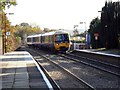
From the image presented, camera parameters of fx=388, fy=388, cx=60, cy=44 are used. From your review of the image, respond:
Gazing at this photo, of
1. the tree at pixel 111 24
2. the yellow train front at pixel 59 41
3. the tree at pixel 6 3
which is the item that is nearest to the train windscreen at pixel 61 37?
the yellow train front at pixel 59 41

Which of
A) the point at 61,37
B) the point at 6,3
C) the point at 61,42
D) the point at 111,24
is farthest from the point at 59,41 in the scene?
the point at 6,3

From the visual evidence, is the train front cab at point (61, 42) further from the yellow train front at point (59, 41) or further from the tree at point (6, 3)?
the tree at point (6, 3)

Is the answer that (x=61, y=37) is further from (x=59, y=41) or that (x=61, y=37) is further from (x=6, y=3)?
(x=6, y=3)

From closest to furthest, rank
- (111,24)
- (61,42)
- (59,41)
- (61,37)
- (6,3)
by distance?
(6,3), (59,41), (61,42), (61,37), (111,24)

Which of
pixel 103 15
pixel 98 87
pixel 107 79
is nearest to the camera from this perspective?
pixel 98 87

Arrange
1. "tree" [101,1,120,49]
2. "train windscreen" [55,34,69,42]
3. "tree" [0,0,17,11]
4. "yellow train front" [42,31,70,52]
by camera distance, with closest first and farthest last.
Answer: "tree" [0,0,17,11], "yellow train front" [42,31,70,52], "train windscreen" [55,34,69,42], "tree" [101,1,120,49]

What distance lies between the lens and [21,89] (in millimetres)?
14273

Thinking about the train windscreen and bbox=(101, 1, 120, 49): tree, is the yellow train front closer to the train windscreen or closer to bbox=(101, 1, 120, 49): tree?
the train windscreen

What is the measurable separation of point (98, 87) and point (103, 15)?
43382 mm

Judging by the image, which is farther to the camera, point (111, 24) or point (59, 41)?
point (111, 24)

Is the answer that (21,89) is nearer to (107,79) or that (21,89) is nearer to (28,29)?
(107,79)

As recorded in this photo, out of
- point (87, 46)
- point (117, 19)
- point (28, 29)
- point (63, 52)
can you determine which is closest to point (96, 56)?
point (63, 52)

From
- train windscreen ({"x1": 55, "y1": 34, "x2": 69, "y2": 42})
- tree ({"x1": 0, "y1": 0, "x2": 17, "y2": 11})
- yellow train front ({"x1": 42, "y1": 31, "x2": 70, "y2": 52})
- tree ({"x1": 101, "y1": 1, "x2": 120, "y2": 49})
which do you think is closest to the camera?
tree ({"x1": 0, "y1": 0, "x2": 17, "y2": 11})

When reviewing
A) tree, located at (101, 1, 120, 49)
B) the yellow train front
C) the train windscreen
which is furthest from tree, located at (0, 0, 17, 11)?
tree, located at (101, 1, 120, 49)
